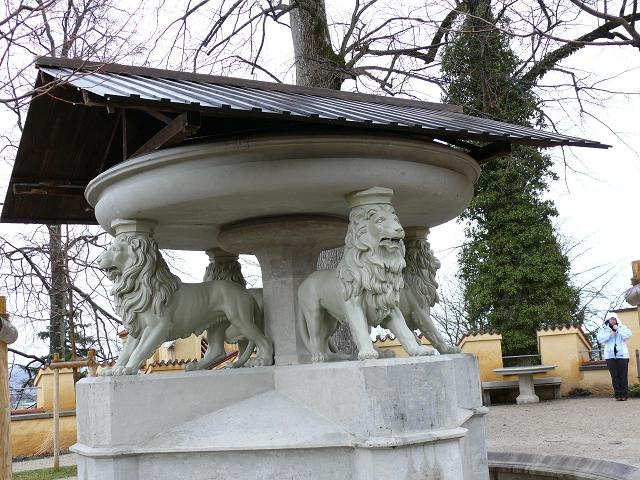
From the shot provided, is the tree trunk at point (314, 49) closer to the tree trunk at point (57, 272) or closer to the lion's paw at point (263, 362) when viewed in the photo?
the tree trunk at point (57, 272)

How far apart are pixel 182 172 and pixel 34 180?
186 cm

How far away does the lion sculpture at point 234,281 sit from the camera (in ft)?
15.1

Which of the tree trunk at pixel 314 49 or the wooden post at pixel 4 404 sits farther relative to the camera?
the tree trunk at pixel 314 49

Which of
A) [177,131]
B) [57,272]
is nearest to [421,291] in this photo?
[177,131]

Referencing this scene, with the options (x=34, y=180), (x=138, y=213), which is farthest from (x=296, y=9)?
(x=138, y=213)

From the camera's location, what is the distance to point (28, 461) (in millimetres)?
11430

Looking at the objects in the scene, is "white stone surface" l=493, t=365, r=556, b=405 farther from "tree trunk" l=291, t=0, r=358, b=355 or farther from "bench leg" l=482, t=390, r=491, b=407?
"tree trunk" l=291, t=0, r=358, b=355

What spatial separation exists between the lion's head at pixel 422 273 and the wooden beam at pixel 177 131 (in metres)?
1.70

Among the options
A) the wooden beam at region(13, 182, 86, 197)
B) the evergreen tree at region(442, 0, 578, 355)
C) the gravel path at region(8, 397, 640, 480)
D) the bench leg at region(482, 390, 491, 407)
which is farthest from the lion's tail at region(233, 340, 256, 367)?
the evergreen tree at region(442, 0, 578, 355)

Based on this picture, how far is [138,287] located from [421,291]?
5.51ft

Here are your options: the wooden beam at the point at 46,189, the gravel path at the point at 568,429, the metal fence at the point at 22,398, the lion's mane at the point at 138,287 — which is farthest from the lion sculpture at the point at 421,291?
the metal fence at the point at 22,398

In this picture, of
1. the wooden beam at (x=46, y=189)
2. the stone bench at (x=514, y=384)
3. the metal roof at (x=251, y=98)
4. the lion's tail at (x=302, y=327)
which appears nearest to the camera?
the metal roof at (x=251, y=98)

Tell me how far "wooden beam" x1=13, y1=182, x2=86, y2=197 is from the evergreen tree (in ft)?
38.1

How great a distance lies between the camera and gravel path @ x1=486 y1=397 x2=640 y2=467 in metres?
6.91
